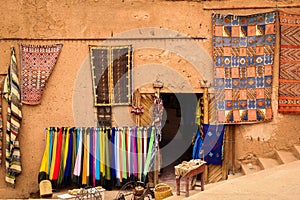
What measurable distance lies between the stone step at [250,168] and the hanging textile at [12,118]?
183 inches

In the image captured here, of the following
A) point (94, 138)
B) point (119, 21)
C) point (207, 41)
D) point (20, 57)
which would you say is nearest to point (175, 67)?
point (207, 41)

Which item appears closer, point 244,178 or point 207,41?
point 244,178

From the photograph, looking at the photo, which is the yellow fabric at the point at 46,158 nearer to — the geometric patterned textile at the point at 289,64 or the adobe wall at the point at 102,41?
the adobe wall at the point at 102,41

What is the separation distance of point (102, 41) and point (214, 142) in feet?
10.2

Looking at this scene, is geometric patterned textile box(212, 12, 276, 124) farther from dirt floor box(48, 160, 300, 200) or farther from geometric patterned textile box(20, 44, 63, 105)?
geometric patterned textile box(20, 44, 63, 105)

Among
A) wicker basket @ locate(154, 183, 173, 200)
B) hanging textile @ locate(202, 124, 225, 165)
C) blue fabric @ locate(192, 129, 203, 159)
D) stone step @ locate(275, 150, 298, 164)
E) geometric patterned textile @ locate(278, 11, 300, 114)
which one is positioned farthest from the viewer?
blue fabric @ locate(192, 129, 203, 159)

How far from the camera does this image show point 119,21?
34.8 ft

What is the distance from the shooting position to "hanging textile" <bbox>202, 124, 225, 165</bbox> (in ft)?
35.0

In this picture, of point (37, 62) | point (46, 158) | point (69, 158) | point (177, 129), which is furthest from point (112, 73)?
point (177, 129)

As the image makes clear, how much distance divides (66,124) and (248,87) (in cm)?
385

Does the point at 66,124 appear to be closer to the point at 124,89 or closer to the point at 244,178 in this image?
the point at 124,89

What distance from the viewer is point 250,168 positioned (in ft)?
34.5

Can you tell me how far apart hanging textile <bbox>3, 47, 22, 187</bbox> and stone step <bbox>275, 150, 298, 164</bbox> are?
534 centimetres

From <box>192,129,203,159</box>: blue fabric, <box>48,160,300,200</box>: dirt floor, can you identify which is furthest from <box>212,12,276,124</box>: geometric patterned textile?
<box>48,160,300,200</box>: dirt floor
